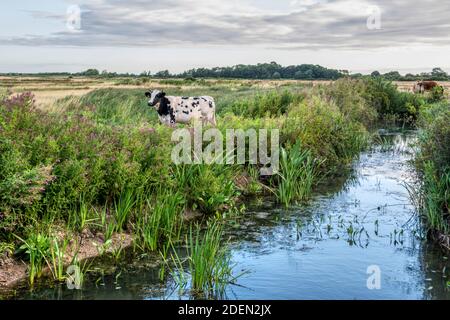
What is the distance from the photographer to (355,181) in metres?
13.4

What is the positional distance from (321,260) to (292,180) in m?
3.83

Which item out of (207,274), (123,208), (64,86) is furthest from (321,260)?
(64,86)

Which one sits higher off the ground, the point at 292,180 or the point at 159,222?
the point at 292,180

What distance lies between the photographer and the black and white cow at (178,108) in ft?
48.5

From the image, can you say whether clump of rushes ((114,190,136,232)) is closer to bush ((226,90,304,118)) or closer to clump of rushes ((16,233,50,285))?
clump of rushes ((16,233,50,285))

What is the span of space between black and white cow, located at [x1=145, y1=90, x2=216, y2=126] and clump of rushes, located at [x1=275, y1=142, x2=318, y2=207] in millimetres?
3399

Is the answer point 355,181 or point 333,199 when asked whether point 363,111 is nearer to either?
point 355,181

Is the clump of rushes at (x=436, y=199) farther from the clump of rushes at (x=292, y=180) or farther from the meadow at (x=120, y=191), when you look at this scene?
the clump of rushes at (x=292, y=180)

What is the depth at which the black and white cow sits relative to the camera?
1478cm

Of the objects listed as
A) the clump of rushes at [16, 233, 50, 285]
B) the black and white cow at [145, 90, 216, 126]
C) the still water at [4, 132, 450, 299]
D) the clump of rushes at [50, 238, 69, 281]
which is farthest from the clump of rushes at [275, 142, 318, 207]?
the clump of rushes at [16, 233, 50, 285]

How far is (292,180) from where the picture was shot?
1152 cm

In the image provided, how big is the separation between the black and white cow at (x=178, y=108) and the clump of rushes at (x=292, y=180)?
3.40 m

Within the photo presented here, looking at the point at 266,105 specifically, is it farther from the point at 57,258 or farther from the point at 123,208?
the point at 57,258

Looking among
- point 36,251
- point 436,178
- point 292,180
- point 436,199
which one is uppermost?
point 436,178
